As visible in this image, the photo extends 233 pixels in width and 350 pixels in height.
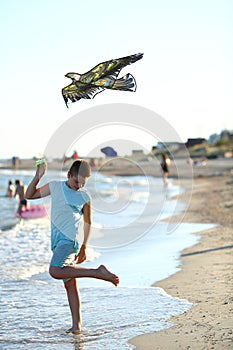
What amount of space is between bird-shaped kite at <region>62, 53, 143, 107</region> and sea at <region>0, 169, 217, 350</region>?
217 cm

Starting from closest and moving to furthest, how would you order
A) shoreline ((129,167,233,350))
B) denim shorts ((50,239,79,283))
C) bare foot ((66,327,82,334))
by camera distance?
shoreline ((129,167,233,350)) < denim shorts ((50,239,79,283)) < bare foot ((66,327,82,334))

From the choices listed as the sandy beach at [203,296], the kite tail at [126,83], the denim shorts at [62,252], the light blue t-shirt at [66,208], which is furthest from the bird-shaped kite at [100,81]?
the sandy beach at [203,296]

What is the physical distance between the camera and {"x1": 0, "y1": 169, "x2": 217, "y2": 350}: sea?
226 inches

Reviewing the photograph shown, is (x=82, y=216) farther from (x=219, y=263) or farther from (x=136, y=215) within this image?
(x=136, y=215)

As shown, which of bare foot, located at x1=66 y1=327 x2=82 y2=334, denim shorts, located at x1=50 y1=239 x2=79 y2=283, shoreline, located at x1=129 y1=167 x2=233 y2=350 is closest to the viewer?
shoreline, located at x1=129 y1=167 x2=233 y2=350

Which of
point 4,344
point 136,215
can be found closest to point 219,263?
point 4,344

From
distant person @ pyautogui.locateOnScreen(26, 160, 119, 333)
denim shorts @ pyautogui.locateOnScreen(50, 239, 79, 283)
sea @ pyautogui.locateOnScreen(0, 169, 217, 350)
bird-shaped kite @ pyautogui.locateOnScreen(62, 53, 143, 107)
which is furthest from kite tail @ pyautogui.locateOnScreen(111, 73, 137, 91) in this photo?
sea @ pyautogui.locateOnScreen(0, 169, 217, 350)

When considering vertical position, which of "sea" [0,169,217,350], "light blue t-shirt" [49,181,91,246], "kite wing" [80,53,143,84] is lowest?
"sea" [0,169,217,350]

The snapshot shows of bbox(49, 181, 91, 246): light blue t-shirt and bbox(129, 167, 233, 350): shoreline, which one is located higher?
bbox(49, 181, 91, 246): light blue t-shirt

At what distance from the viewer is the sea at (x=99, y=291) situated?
5.75 meters

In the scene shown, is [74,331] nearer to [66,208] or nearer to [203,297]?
[66,208]

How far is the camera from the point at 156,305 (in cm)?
678

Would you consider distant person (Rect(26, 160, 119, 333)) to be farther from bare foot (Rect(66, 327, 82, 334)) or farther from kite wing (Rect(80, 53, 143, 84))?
kite wing (Rect(80, 53, 143, 84))

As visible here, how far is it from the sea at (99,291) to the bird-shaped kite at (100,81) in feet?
7.11
